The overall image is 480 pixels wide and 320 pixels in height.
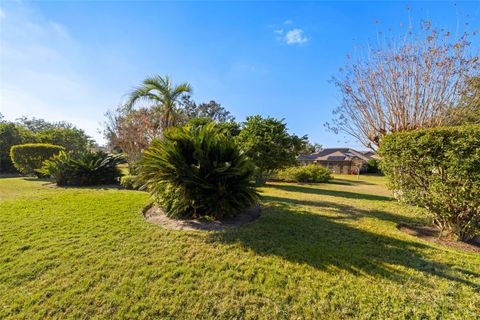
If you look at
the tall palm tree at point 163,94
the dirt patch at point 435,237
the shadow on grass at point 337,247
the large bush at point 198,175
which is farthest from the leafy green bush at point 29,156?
the dirt patch at point 435,237

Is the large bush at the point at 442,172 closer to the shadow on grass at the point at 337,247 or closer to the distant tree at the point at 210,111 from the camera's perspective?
the shadow on grass at the point at 337,247

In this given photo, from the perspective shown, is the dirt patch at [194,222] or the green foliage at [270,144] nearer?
the dirt patch at [194,222]

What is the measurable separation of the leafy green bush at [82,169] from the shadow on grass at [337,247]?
7858 mm

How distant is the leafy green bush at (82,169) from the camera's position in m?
8.42

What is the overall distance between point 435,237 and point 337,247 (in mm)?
2389

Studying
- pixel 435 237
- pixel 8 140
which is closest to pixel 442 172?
pixel 435 237

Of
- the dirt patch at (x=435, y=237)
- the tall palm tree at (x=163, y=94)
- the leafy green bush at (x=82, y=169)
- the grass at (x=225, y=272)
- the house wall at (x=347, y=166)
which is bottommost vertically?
the grass at (x=225, y=272)

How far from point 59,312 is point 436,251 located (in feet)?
16.7

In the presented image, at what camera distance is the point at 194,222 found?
4.12 meters

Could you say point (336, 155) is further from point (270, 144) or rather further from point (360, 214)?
point (360, 214)

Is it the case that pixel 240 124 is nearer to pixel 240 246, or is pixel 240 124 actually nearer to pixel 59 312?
pixel 240 246

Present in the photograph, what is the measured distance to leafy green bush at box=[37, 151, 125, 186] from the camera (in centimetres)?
842

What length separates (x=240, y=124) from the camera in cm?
1254

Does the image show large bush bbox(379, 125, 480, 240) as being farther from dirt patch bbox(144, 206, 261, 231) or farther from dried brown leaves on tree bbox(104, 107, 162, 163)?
dried brown leaves on tree bbox(104, 107, 162, 163)
